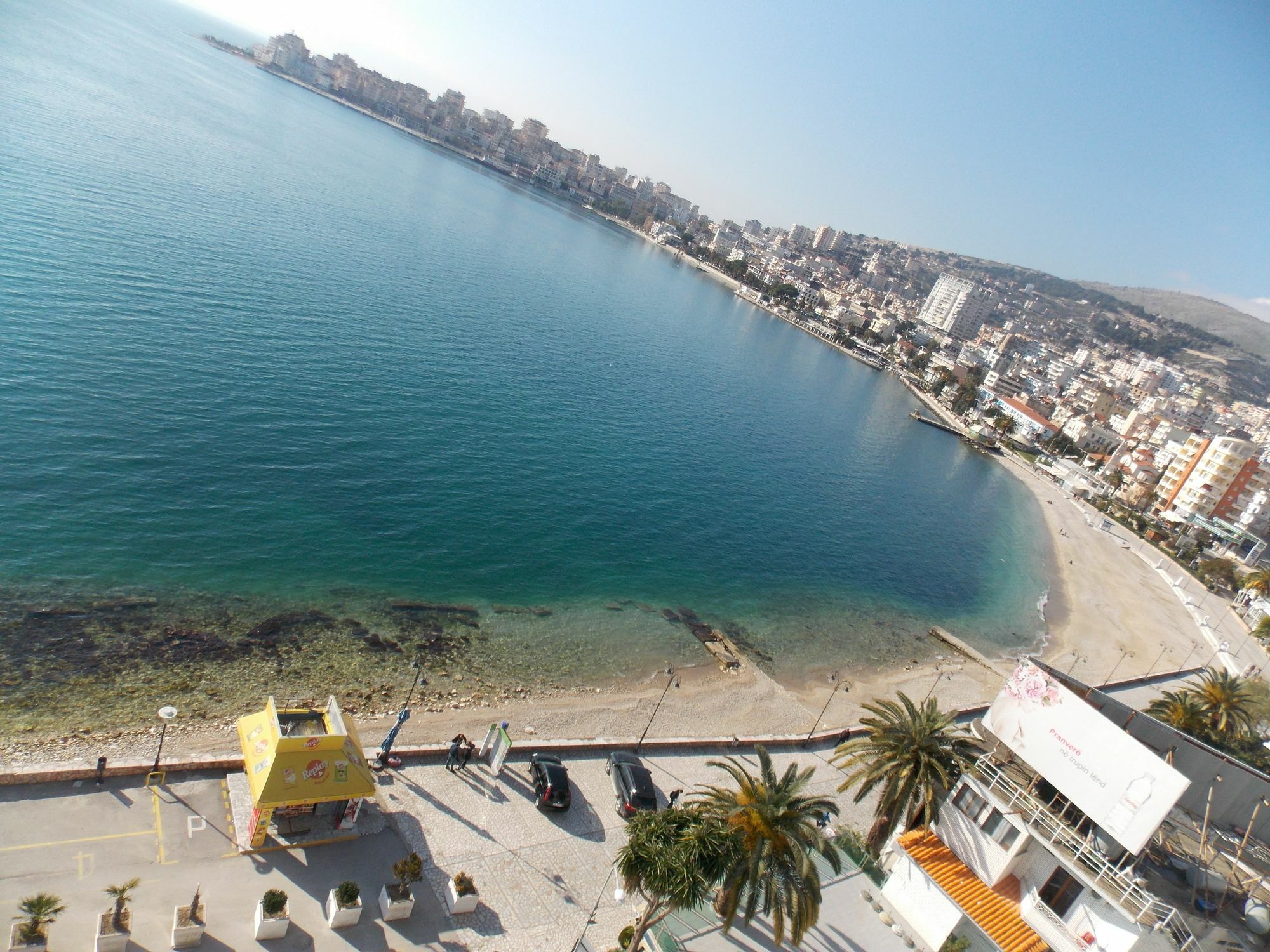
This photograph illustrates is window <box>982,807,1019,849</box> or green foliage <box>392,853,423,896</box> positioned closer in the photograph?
green foliage <box>392,853,423,896</box>

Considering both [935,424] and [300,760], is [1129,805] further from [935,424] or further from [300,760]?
[935,424]

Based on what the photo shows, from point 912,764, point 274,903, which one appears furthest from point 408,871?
point 912,764

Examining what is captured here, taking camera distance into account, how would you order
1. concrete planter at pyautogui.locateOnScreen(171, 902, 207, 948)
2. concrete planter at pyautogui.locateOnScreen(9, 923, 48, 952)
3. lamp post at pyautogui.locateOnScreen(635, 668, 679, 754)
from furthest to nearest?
lamp post at pyautogui.locateOnScreen(635, 668, 679, 754) → concrete planter at pyautogui.locateOnScreen(171, 902, 207, 948) → concrete planter at pyautogui.locateOnScreen(9, 923, 48, 952)

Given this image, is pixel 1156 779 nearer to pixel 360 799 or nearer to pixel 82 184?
pixel 360 799

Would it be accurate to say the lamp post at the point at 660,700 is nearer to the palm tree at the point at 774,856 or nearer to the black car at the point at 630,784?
the black car at the point at 630,784

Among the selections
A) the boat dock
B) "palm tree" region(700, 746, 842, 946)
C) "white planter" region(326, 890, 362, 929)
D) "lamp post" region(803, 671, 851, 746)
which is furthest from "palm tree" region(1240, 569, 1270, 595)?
"white planter" region(326, 890, 362, 929)

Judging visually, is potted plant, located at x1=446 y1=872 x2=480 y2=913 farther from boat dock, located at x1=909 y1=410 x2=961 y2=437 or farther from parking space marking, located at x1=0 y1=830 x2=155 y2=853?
boat dock, located at x1=909 y1=410 x2=961 y2=437

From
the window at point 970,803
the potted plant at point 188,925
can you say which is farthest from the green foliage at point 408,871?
the window at point 970,803

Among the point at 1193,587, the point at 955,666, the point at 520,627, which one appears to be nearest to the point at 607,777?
the point at 520,627

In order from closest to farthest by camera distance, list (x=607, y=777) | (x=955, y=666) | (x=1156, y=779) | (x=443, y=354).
Result: 1. (x=1156, y=779)
2. (x=607, y=777)
3. (x=955, y=666)
4. (x=443, y=354)
